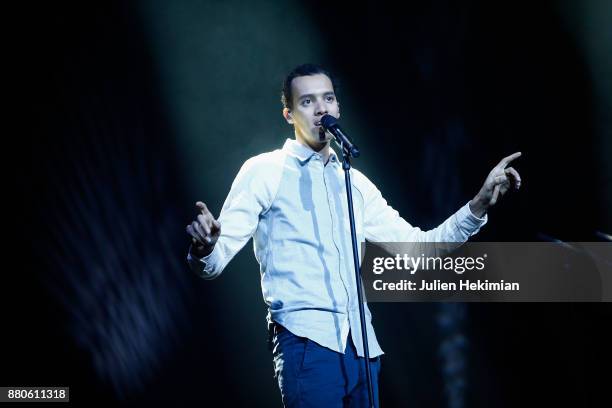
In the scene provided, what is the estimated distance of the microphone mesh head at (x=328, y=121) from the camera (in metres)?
1.74

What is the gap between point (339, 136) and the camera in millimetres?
1636

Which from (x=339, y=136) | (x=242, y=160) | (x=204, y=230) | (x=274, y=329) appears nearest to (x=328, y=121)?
(x=339, y=136)

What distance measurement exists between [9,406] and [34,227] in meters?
0.81

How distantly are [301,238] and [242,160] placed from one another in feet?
4.58

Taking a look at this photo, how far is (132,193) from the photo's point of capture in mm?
2975

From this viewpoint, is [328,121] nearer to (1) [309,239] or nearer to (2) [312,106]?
(2) [312,106]

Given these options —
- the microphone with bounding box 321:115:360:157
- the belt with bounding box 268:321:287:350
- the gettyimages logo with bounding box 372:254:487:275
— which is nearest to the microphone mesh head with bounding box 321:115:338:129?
the microphone with bounding box 321:115:360:157

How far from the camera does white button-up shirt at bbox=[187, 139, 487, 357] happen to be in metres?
1.68

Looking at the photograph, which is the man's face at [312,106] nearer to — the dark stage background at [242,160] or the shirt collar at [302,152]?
the shirt collar at [302,152]

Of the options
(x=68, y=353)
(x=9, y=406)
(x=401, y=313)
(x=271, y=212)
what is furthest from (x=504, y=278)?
(x=9, y=406)

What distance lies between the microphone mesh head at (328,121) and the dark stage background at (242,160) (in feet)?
4.32

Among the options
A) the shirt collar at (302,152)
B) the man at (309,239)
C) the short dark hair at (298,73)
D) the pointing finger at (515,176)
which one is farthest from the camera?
the short dark hair at (298,73)

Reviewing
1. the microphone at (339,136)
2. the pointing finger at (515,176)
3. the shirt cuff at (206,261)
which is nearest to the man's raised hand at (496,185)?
the pointing finger at (515,176)

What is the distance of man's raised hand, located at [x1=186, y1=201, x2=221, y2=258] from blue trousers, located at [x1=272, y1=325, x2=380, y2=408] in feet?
1.06
